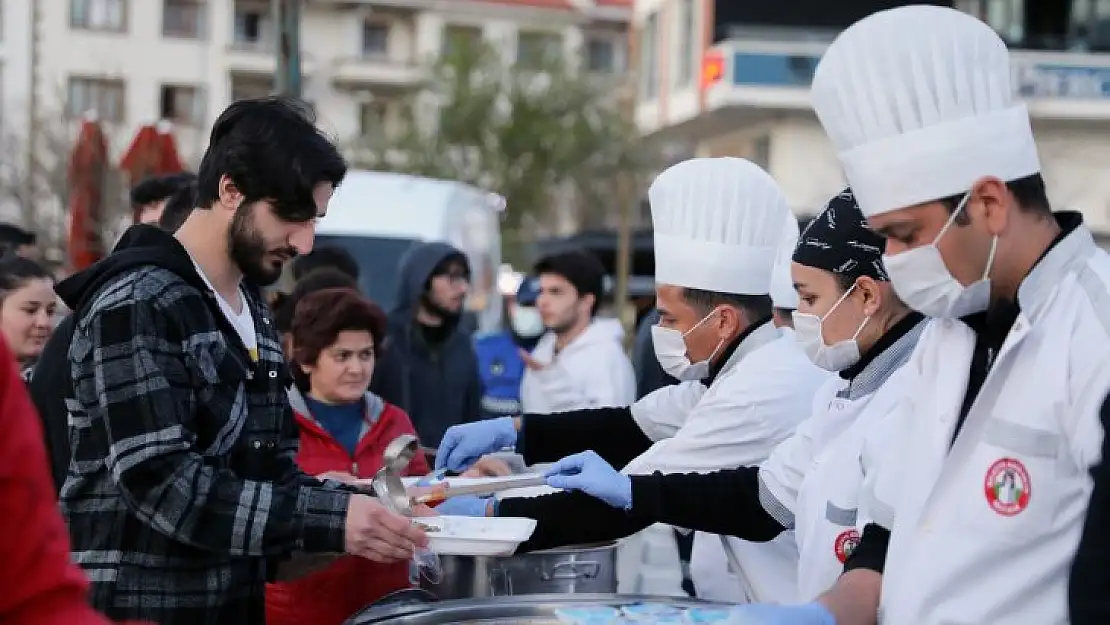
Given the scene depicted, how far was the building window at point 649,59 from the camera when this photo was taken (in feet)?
111

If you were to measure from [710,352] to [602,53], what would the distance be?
49255 millimetres

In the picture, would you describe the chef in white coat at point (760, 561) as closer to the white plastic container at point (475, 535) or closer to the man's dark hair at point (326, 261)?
the white plastic container at point (475, 535)

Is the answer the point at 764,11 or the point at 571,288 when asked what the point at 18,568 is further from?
the point at 764,11

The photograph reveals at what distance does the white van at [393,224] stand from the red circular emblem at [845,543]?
299 inches

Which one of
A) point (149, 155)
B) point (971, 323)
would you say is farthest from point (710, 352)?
point (149, 155)

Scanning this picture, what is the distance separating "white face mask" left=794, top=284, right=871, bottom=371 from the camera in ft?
11.9

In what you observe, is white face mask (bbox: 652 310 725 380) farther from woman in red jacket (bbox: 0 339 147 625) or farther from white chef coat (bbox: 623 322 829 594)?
woman in red jacket (bbox: 0 339 147 625)

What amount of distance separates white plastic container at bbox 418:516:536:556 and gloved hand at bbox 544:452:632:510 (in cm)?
21

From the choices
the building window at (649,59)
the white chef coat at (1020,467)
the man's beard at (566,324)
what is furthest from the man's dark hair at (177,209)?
the building window at (649,59)

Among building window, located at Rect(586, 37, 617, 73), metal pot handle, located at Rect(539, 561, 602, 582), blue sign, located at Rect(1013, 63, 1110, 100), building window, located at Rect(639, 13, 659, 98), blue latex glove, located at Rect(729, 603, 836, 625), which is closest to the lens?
blue latex glove, located at Rect(729, 603, 836, 625)

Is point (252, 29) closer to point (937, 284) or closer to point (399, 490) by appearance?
point (399, 490)

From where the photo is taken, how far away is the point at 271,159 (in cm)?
329

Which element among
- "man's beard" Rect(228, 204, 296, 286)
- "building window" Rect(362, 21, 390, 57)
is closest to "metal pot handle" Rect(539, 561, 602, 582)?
"man's beard" Rect(228, 204, 296, 286)

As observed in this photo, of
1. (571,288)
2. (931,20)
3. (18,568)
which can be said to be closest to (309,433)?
(931,20)
